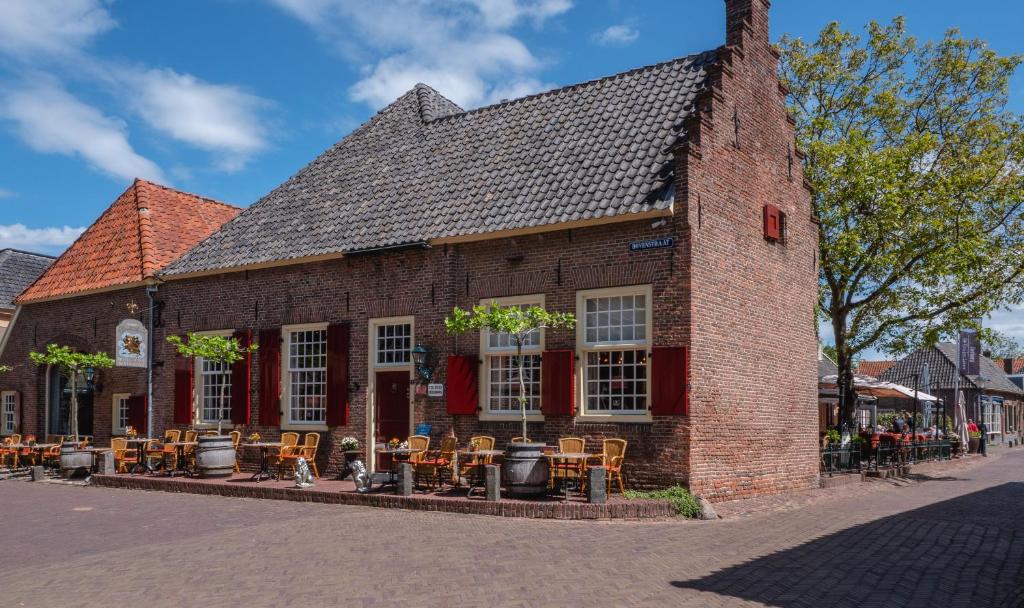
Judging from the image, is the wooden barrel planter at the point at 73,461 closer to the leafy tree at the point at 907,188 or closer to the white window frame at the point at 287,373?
the white window frame at the point at 287,373

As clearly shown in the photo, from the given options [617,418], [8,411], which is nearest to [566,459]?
[617,418]

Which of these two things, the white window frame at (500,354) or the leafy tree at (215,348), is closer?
the white window frame at (500,354)

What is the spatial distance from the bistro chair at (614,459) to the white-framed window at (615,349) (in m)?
0.56

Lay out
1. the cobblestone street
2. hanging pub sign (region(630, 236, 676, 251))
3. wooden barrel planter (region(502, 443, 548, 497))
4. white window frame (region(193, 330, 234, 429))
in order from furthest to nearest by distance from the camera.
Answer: white window frame (region(193, 330, 234, 429)) → hanging pub sign (region(630, 236, 676, 251)) → wooden barrel planter (region(502, 443, 548, 497)) → the cobblestone street

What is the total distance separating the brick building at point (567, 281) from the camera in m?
14.0

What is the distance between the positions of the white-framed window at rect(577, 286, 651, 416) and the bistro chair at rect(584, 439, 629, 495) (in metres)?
0.56

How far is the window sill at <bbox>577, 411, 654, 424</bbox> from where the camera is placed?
13.9 metres

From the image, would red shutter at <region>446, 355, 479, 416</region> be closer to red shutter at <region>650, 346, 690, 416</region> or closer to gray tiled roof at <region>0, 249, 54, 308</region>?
red shutter at <region>650, 346, 690, 416</region>

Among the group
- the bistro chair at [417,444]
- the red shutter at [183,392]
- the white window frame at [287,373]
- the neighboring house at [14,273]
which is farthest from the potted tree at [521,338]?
the neighboring house at [14,273]

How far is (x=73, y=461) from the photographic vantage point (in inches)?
752

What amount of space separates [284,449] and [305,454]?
1.54ft

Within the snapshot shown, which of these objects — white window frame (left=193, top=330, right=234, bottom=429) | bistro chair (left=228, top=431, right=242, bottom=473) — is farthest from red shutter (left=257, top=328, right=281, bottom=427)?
white window frame (left=193, top=330, right=234, bottom=429)

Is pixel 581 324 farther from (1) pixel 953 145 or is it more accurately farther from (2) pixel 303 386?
(1) pixel 953 145

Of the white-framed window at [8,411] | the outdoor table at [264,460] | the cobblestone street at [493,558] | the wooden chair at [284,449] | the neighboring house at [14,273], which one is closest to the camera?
the cobblestone street at [493,558]
